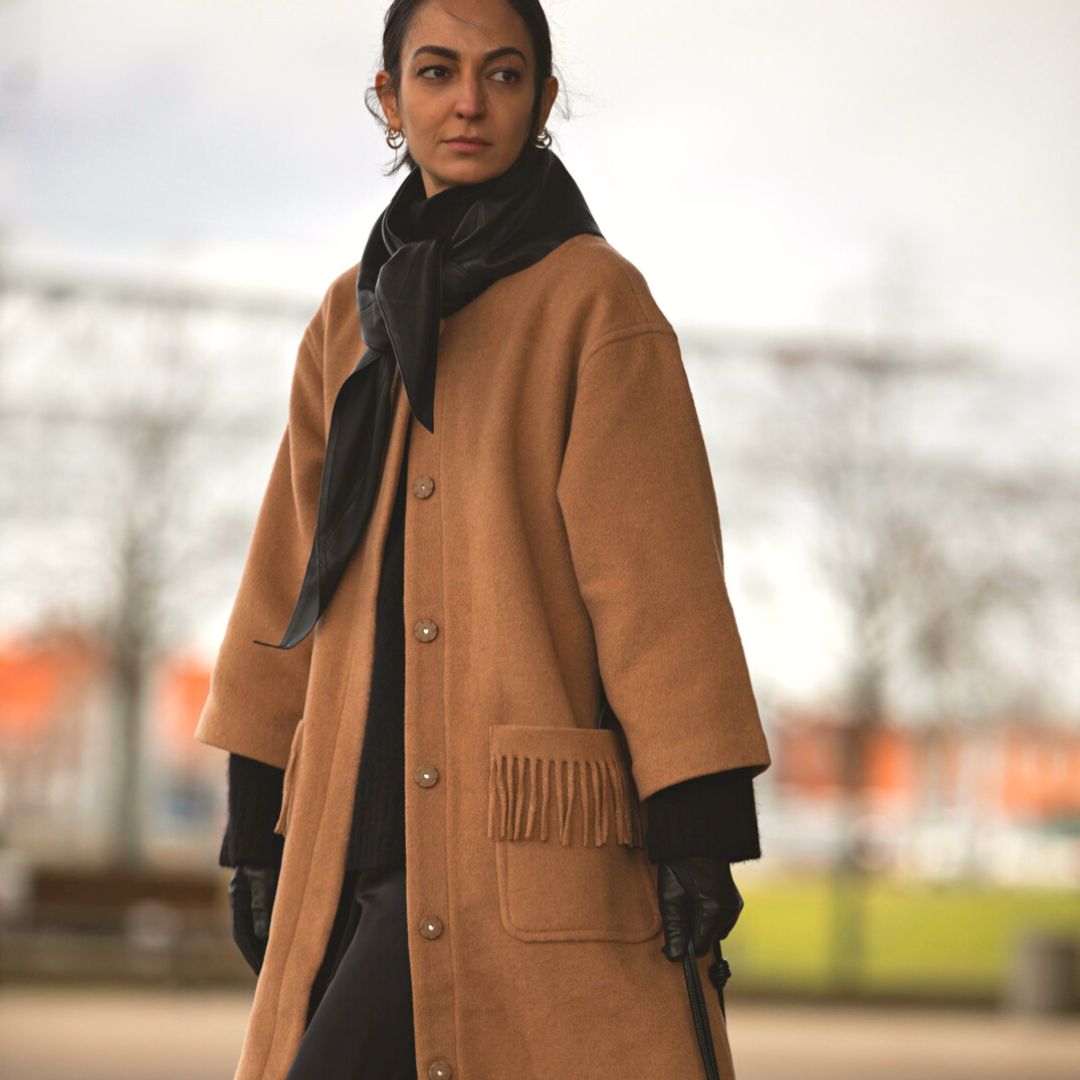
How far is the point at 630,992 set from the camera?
2020 mm

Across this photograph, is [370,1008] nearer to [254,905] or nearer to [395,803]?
[395,803]

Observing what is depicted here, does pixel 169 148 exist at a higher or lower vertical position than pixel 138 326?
higher

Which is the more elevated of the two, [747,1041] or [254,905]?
[254,905]

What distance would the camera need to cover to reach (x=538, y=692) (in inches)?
81.0

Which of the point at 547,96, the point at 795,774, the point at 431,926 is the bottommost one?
the point at 431,926

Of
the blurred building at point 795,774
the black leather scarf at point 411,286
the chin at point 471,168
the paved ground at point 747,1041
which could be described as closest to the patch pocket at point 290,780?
the black leather scarf at point 411,286

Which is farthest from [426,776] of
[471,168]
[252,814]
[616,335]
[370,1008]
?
[471,168]

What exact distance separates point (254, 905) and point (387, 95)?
101 centimetres

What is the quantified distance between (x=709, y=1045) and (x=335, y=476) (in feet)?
2.53

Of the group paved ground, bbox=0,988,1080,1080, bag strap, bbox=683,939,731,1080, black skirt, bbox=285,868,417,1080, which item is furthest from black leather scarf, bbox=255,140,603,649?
paved ground, bbox=0,988,1080,1080

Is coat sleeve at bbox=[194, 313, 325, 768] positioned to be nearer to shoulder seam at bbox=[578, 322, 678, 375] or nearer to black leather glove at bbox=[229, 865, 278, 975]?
black leather glove at bbox=[229, 865, 278, 975]

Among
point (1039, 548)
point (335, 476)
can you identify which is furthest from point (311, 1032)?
point (1039, 548)

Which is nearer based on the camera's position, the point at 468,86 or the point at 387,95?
the point at 468,86

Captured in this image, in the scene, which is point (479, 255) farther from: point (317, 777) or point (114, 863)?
point (114, 863)
